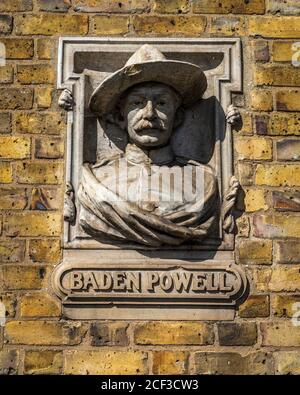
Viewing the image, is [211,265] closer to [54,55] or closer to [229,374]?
[229,374]

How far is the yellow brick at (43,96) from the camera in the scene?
5000 millimetres

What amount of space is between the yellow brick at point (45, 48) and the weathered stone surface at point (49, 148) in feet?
1.47

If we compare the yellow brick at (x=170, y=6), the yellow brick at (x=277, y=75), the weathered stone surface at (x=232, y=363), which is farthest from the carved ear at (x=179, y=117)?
the weathered stone surface at (x=232, y=363)

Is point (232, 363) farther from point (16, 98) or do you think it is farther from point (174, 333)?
point (16, 98)

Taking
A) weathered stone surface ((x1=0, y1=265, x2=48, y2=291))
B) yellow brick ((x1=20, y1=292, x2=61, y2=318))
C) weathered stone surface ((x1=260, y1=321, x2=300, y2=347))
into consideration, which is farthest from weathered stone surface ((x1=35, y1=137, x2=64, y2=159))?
weathered stone surface ((x1=260, y1=321, x2=300, y2=347))

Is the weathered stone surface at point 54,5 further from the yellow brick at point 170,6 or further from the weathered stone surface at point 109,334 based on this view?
the weathered stone surface at point 109,334

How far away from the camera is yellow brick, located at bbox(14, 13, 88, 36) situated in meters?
5.11

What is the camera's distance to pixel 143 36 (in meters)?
5.09

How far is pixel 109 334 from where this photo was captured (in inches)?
183

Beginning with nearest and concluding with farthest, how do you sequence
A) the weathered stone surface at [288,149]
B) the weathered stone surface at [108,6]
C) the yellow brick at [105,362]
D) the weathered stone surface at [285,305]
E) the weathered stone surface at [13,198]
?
1. the yellow brick at [105,362]
2. the weathered stone surface at [285,305]
3. the weathered stone surface at [13,198]
4. the weathered stone surface at [288,149]
5. the weathered stone surface at [108,6]

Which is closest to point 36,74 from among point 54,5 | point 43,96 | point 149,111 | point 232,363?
point 43,96

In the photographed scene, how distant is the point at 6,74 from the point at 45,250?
3.08 feet
